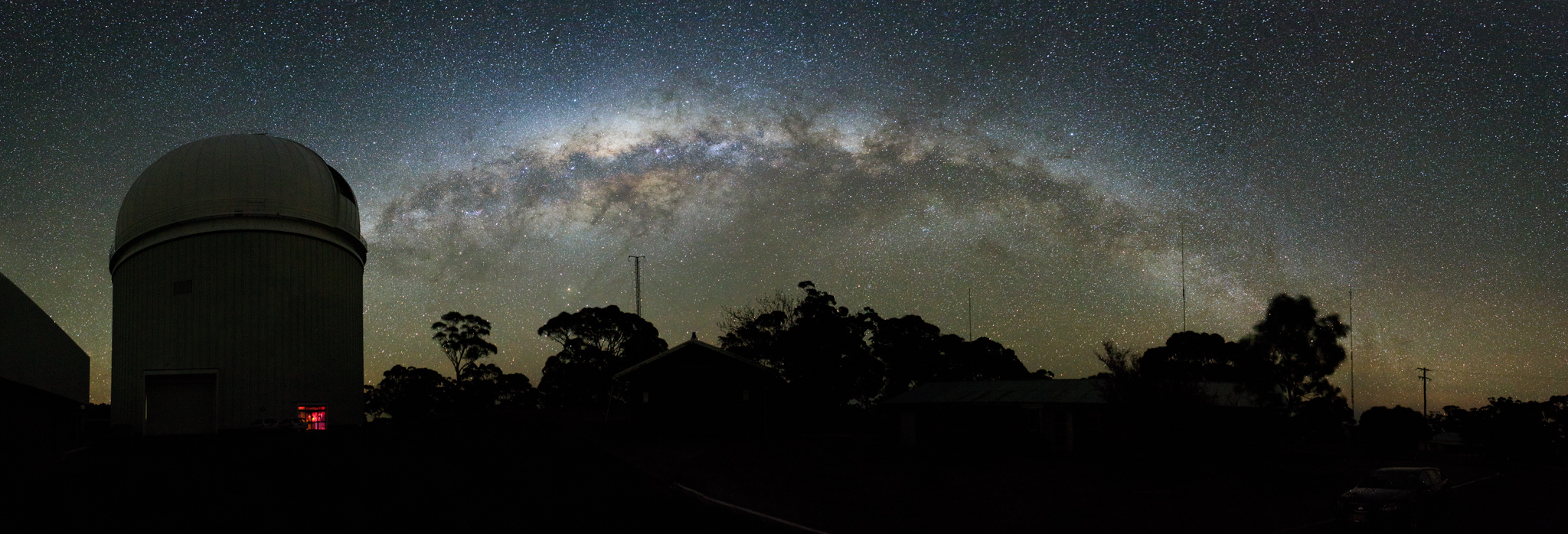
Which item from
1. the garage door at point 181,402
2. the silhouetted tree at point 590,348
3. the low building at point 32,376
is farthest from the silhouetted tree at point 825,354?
the low building at point 32,376

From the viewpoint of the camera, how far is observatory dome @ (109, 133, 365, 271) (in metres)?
34.0

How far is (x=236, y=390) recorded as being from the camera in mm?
33438

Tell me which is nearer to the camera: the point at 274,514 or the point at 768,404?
the point at 274,514

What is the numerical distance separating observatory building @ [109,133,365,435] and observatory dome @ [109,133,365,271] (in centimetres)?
5

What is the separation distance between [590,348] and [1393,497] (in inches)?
2283

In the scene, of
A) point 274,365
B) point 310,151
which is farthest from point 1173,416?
point 310,151

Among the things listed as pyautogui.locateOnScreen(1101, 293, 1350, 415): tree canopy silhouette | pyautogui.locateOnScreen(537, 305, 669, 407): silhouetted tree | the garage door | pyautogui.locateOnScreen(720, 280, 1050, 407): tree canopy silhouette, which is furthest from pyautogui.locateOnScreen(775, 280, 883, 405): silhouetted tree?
the garage door

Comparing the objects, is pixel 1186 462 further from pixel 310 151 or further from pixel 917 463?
pixel 310 151

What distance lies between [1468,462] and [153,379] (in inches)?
2254

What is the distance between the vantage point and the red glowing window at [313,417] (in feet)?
113

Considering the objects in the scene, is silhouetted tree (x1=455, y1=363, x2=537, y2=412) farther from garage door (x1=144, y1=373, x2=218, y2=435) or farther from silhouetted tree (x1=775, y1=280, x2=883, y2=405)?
garage door (x1=144, y1=373, x2=218, y2=435)

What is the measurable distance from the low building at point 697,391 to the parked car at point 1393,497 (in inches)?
853

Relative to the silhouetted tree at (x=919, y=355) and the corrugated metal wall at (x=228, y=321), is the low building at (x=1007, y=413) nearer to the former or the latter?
the silhouetted tree at (x=919, y=355)

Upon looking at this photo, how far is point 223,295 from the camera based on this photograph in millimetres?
33594
